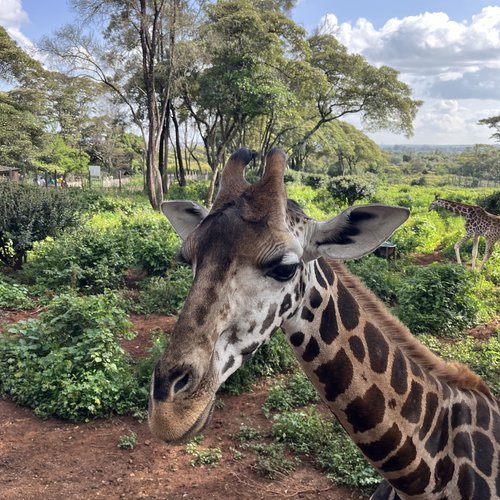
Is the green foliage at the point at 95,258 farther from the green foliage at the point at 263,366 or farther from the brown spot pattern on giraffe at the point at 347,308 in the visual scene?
the brown spot pattern on giraffe at the point at 347,308

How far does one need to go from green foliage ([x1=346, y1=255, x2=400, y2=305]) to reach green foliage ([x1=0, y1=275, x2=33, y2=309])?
6054mm

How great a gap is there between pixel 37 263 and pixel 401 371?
27.8ft

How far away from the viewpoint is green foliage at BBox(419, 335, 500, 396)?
557 centimetres

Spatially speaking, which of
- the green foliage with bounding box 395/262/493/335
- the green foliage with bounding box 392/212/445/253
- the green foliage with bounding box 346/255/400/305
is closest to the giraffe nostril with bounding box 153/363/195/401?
the green foliage with bounding box 395/262/493/335

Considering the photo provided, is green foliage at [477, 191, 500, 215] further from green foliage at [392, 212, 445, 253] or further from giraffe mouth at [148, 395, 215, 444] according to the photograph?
giraffe mouth at [148, 395, 215, 444]

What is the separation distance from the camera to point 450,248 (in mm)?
13570

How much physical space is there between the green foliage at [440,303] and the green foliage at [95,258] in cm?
461

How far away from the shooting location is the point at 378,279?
30.7 ft

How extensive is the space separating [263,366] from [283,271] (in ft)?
14.3

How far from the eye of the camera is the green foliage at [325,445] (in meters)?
3.93

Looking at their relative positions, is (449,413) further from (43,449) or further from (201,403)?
(43,449)

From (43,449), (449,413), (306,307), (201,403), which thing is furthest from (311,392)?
(201,403)

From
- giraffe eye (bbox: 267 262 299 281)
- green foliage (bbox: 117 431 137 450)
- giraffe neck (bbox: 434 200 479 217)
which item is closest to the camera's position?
giraffe eye (bbox: 267 262 299 281)

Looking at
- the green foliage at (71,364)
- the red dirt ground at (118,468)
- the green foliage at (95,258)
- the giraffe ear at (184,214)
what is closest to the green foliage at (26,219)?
the green foliage at (95,258)
